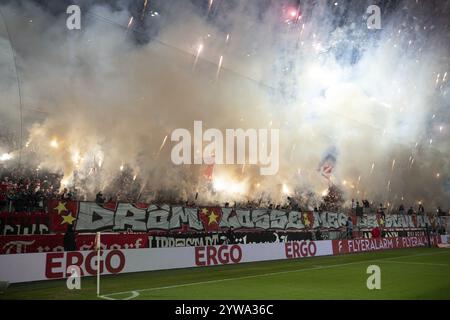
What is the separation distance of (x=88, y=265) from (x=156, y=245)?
668 centimetres

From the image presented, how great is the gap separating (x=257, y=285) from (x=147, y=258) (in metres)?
6.76

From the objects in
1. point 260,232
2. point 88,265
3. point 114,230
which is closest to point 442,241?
point 260,232

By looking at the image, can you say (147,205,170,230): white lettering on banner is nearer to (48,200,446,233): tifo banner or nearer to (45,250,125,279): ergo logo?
(48,200,446,233): tifo banner

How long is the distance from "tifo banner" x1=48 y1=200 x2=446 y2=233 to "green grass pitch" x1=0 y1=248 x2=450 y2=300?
477 cm

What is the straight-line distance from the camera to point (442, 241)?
36.8 meters

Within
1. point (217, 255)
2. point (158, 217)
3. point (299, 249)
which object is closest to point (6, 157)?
point (158, 217)

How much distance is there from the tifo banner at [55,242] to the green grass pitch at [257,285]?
3378 mm

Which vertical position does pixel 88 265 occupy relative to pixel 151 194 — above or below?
below

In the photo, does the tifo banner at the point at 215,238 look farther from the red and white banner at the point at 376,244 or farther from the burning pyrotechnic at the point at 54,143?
the burning pyrotechnic at the point at 54,143

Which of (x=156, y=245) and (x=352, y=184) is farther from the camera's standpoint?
(x=352, y=184)

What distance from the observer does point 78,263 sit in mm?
15766

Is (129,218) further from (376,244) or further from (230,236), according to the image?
(376,244)
